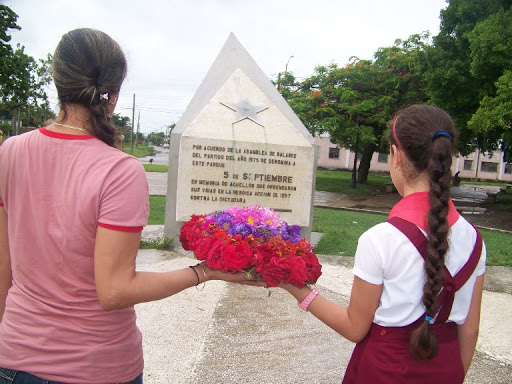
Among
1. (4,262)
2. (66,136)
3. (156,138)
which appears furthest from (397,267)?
(156,138)

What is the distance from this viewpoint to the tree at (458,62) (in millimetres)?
16312

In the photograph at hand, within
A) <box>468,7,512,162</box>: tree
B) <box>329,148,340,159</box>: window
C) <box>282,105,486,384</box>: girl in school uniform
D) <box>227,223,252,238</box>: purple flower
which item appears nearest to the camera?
<box>282,105,486,384</box>: girl in school uniform

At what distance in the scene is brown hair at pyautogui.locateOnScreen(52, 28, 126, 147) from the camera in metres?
1.45

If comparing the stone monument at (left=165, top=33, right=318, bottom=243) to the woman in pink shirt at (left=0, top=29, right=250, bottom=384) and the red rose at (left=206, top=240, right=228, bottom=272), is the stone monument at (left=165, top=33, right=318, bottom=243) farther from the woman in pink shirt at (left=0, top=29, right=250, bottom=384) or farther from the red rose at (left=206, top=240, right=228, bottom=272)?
the woman in pink shirt at (left=0, top=29, right=250, bottom=384)

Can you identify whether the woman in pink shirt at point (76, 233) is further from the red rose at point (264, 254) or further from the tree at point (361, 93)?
the tree at point (361, 93)

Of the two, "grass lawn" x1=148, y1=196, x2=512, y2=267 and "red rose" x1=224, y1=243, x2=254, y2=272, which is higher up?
"red rose" x1=224, y1=243, x2=254, y2=272

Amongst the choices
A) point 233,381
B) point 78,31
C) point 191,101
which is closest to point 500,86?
point 191,101

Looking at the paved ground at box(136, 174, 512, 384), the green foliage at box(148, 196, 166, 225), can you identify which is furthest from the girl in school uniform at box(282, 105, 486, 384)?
the green foliage at box(148, 196, 166, 225)

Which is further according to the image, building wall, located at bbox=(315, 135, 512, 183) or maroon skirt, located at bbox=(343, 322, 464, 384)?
Result: building wall, located at bbox=(315, 135, 512, 183)

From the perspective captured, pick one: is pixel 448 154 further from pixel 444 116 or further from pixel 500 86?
pixel 500 86

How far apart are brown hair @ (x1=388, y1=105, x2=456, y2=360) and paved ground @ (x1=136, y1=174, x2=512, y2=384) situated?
1.82 metres

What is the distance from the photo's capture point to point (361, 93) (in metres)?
22.7

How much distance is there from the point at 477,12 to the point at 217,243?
17938mm

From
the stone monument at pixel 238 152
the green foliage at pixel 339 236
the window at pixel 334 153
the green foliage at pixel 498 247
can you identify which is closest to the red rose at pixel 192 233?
the stone monument at pixel 238 152
